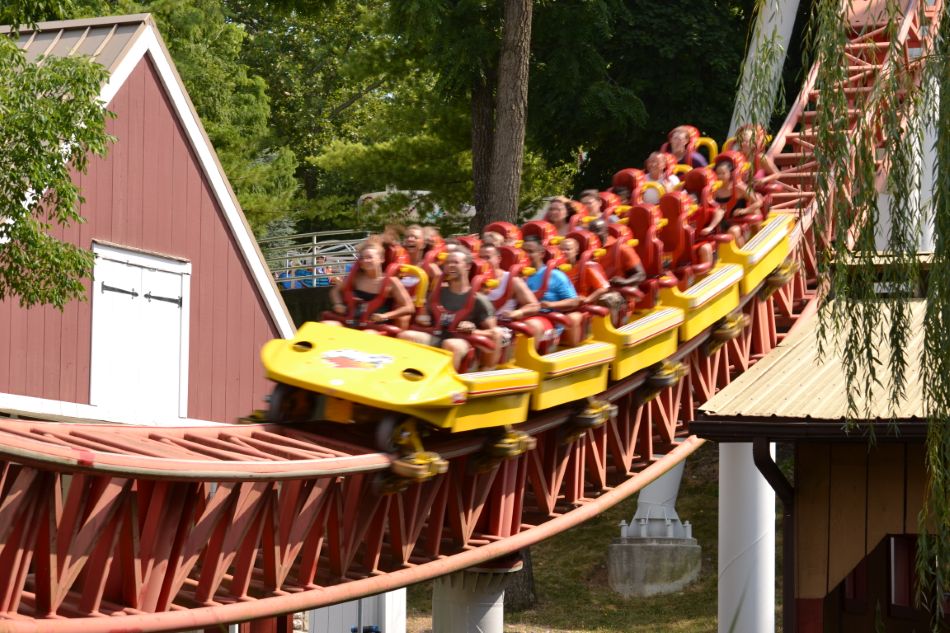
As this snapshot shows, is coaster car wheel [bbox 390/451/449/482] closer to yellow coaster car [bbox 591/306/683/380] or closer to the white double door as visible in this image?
yellow coaster car [bbox 591/306/683/380]

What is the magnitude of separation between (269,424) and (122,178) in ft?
13.8

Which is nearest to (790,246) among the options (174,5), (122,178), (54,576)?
(122,178)

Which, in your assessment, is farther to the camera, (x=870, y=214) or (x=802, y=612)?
(x=802, y=612)

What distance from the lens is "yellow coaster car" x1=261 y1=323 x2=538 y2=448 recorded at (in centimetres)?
792

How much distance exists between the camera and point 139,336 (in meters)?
11.6

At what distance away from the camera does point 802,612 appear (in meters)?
8.52

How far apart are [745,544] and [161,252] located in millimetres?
5630

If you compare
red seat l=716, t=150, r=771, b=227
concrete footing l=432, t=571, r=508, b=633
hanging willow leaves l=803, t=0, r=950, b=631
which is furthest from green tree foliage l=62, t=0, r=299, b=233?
hanging willow leaves l=803, t=0, r=950, b=631

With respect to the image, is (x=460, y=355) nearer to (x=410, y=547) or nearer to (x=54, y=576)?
(x=410, y=547)

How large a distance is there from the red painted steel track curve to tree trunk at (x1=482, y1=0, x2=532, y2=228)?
6374 mm

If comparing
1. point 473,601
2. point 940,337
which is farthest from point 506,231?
point 940,337

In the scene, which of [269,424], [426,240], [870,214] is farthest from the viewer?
[426,240]

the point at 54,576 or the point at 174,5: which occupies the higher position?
the point at 174,5

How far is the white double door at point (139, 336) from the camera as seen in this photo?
11289 mm
